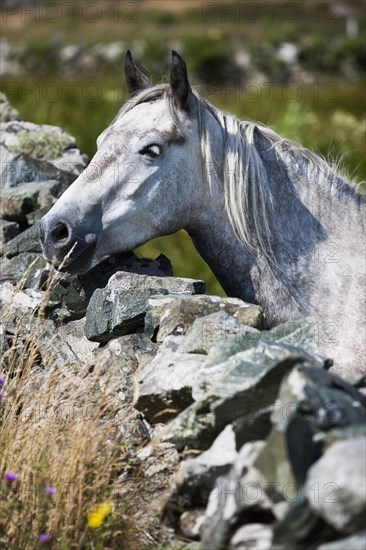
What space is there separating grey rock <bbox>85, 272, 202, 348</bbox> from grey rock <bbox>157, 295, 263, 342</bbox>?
32 cm

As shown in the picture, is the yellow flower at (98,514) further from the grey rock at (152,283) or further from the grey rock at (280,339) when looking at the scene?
the grey rock at (152,283)

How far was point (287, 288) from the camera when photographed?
511 cm

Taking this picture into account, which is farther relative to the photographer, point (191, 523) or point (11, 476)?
point (191, 523)

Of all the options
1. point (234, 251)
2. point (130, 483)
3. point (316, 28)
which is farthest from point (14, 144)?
point (316, 28)

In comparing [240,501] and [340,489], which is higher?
[340,489]

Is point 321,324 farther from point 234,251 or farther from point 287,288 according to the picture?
point 234,251

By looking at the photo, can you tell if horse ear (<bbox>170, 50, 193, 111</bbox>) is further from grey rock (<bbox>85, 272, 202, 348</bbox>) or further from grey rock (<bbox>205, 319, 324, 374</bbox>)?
grey rock (<bbox>205, 319, 324, 374</bbox>)

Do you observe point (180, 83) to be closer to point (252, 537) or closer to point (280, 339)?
point (280, 339)

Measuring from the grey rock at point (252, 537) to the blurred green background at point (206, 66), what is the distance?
304 cm

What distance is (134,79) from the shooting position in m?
5.53

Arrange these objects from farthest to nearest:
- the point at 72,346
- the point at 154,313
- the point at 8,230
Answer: the point at 8,230, the point at 72,346, the point at 154,313

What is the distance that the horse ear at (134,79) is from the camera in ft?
18.0

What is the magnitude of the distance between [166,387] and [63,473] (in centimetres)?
63

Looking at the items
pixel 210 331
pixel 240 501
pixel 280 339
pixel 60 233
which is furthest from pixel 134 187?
pixel 240 501
